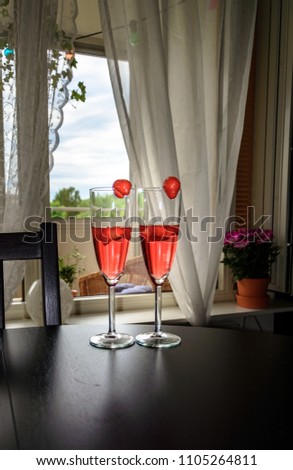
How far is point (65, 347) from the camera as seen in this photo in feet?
2.35

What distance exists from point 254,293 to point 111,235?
5.05ft

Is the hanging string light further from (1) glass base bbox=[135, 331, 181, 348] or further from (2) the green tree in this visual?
(2) the green tree

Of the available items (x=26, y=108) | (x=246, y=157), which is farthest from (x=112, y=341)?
(x=246, y=157)

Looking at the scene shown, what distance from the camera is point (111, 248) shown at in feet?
2.36

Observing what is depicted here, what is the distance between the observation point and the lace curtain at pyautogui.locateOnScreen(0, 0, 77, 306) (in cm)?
154

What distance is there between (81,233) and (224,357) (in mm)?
1635

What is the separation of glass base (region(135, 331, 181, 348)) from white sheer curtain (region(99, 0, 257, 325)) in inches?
42.1

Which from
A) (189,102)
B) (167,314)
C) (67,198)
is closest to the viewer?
(189,102)

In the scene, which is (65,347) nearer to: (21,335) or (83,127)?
(21,335)

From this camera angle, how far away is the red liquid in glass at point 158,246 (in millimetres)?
716

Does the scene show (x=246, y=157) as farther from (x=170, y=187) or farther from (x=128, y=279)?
(x=170, y=187)

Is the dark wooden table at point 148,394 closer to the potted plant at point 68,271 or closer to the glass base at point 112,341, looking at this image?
the glass base at point 112,341

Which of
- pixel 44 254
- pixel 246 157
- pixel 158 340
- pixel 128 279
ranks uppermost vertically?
pixel 246 157
